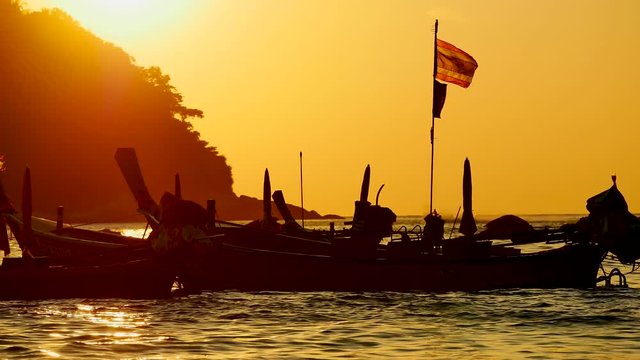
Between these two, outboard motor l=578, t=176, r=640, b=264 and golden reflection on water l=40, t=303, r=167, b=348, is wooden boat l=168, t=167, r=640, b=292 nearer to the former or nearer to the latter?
outboard motor l=578, t=176, r=640, b=264

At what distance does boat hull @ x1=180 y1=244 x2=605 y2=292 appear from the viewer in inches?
1545

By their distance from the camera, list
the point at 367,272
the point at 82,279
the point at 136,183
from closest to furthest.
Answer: the point at 82,279 < the point at 367,272 < the point at 136,183

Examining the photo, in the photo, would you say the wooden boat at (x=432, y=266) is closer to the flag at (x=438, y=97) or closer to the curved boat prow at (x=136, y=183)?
the curved boat prow at (x=136, y=183)

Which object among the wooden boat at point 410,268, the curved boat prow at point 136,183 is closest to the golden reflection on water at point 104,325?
the wooden boat at point 410,268

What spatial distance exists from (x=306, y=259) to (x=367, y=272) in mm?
2034

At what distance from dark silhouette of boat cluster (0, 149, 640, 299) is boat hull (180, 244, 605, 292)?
0.03m

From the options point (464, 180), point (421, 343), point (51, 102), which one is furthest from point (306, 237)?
point (51, 102)

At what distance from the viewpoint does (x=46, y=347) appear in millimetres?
25562

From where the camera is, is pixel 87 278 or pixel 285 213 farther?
pixel 285 213

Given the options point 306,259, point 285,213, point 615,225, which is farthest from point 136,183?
point 615,225

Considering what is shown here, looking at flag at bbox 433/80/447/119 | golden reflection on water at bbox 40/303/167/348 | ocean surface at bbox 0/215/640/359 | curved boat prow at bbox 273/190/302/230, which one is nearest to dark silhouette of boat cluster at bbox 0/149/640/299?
ocean surface at bbox 0/215/640/359

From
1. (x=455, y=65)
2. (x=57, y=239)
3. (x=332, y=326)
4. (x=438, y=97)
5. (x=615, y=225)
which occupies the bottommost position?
(x=332, y=326)

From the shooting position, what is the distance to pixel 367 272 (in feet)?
129

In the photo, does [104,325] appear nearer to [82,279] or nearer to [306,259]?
[82,279]
